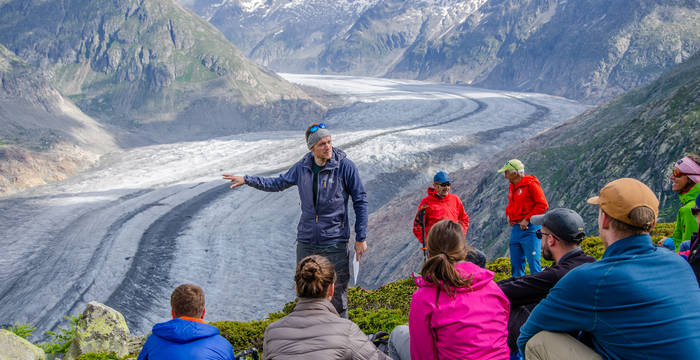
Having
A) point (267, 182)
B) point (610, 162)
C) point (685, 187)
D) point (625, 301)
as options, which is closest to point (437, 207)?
point (267, 182)

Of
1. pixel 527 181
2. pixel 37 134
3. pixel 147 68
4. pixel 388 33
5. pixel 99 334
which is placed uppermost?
pixel 388 33

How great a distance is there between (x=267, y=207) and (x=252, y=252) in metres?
4.54

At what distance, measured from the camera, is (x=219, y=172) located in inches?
1209

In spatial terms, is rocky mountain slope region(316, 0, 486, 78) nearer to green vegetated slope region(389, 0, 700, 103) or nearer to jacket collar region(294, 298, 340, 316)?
green vegetated slope region(389, 0, 700, 103)

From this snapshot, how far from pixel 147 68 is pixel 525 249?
184 feet

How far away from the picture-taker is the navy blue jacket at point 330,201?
547cm

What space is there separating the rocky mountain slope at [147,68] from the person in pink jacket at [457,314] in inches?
1883

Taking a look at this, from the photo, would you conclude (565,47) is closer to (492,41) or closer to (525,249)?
(492,41)

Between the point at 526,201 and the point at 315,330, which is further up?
the point at 526,201

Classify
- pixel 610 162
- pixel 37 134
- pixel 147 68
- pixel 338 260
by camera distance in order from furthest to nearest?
pixel 147 68
pixel 37 134
pixel 610 162
pixel 338 260

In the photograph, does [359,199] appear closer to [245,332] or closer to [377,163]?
[245,332]

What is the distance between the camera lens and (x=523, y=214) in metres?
6.34

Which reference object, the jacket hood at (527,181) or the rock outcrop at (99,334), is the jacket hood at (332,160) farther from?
the rock outcrop at (99,334)

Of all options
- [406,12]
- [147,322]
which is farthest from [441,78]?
[147,322]
